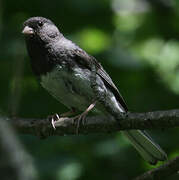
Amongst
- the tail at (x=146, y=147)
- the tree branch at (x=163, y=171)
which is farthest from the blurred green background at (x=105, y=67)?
the tree branch at (x=163, y=171)

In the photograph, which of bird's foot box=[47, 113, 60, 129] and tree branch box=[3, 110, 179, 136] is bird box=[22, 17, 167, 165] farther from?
tree branch box=[3, 110, 179, 136]

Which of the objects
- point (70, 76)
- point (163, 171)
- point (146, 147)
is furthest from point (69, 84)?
point (163, 171)

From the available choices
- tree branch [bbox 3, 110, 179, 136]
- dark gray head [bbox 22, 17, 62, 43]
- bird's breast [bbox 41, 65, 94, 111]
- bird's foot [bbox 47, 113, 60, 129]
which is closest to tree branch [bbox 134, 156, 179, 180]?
tree branch [bbox 3, 110, 179, 136]

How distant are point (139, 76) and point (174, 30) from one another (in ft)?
2.58

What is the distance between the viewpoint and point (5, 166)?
89cm

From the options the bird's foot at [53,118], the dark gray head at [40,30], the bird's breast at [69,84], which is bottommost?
the bird's foot at [53,118]

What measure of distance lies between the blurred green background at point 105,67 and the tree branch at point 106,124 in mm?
169

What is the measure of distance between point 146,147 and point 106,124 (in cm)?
91

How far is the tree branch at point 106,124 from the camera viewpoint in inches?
92.8

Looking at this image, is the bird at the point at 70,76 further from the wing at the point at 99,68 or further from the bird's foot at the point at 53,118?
the bird's foot at the point at 53,118

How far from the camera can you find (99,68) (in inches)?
150

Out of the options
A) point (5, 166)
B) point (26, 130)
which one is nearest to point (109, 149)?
point (26, 130)

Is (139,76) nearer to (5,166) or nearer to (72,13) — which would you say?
(72,13)

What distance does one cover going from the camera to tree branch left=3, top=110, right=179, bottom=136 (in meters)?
2.36
